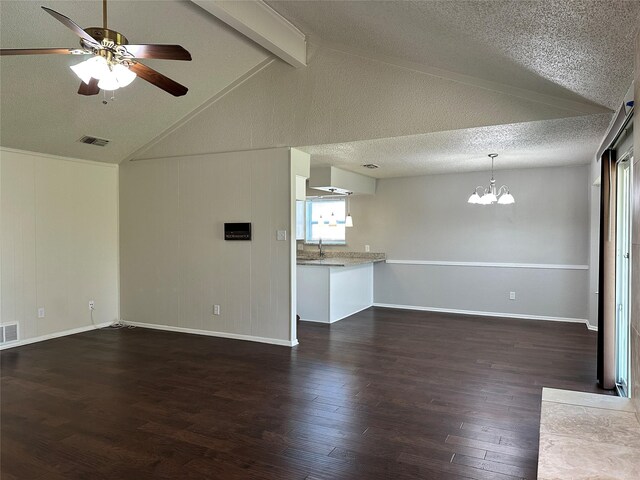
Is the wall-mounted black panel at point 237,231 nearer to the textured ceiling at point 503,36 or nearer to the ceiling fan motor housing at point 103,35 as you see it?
the textured ceiling at point 503,36

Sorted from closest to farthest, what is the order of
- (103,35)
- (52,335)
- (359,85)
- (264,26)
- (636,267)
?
(636,267) → (103,35) → (264,26) → (359,85) → (52,335)

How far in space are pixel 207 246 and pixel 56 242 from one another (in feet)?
6.33

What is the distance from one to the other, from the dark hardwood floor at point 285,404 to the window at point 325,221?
9.51 ft

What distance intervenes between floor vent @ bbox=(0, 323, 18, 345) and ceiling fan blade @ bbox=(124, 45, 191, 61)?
4100 mm

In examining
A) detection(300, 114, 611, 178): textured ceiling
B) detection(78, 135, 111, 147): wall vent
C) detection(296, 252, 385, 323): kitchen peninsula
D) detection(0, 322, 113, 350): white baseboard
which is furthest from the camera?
detection(296, 252, 385, 323): kitchen peninsula

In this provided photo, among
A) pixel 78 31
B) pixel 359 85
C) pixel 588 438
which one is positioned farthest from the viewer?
pixel 359 85

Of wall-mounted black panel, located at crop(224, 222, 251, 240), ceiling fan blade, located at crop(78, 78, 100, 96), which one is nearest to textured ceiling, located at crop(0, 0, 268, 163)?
ceiling fan blade, located at crop(78, 78, 100, 96)

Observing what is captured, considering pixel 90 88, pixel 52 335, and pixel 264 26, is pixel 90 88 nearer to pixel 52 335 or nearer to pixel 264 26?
pixel 264 26

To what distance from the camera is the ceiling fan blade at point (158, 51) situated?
2.47 metres

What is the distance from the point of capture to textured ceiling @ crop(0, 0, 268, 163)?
355 centimetres

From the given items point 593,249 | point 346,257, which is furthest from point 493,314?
point 346,257

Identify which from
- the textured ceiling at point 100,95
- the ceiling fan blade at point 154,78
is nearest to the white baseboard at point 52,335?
the textured ceiling at point 100,95

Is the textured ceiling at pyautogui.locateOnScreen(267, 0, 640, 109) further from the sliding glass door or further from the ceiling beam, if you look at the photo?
the sliding glass door

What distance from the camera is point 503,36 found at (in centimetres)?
275
